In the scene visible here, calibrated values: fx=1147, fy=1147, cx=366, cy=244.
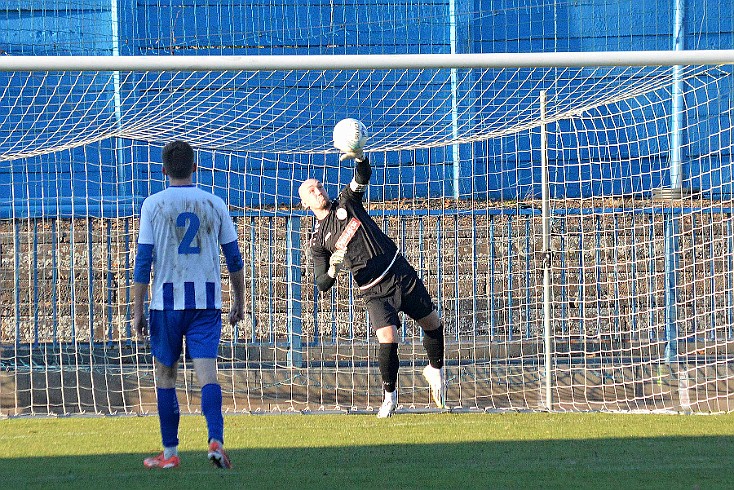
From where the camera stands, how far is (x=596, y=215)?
395 inches

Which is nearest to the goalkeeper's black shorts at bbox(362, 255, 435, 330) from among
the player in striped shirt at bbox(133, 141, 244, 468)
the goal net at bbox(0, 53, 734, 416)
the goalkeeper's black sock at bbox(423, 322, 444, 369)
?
the goalkeeper's black sock at bbox(423, 322, 444, 369)

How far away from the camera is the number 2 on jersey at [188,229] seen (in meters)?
5.54

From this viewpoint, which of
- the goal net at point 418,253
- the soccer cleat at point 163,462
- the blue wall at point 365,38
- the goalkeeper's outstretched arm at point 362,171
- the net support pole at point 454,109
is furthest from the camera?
the blue wall at point 365,38

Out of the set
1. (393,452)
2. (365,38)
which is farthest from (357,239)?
(365,38)

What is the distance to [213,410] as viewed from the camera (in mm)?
5453

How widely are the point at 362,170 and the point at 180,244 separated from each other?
2264mm

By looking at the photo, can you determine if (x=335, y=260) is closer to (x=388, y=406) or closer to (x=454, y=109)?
(x=388, y=406)

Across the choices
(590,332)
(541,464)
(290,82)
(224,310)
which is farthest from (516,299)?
(541,464)

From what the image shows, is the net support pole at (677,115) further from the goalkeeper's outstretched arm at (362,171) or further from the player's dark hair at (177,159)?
the player's dark hair at (177,159)

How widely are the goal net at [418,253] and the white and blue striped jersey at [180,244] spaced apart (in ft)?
9.89

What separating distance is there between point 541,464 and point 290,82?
6785mm

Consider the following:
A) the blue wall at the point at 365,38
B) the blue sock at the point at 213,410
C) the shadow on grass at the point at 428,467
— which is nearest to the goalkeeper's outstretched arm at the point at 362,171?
the shadow on grass at the point at 428,467

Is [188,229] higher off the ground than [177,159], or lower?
lower

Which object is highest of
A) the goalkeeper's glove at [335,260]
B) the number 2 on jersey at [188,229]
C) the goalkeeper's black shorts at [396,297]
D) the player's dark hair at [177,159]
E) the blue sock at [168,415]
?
the player's dark hair at [177,159]
